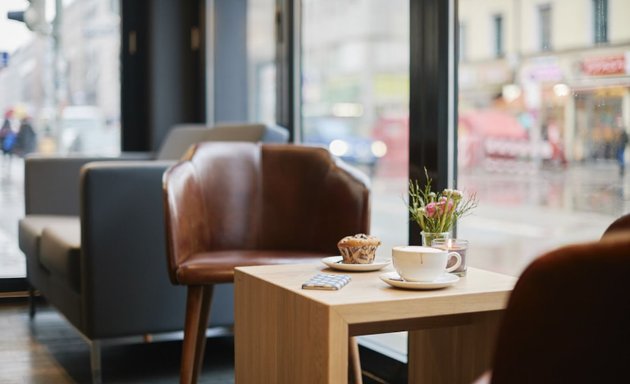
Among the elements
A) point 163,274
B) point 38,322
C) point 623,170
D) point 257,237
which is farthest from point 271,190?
point 38,322

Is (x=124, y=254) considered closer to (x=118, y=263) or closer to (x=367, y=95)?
(x=118, y=263)

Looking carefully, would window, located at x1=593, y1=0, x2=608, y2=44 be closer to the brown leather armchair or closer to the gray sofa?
the brown leather armchair

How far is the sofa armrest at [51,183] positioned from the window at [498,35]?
2.58 metres

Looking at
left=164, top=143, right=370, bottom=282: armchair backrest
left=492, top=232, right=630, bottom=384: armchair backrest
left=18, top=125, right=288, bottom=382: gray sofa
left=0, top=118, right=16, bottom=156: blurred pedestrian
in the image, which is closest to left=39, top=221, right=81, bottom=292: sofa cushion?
left=18, top=125, right=288, bottom=382: gray sofa

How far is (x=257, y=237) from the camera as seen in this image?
3441 millimetres

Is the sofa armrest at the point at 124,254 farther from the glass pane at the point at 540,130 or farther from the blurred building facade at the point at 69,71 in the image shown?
the blurred building facade at the point at 69,71

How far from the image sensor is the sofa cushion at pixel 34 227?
14.0 ft

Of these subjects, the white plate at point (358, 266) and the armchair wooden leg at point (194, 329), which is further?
the armchair wooden leg at point (194, 329)

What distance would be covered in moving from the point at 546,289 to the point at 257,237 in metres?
2.37

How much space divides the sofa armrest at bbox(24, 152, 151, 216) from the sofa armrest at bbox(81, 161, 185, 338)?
129 cm

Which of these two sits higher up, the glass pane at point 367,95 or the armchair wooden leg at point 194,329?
the glass pane at point 367,95

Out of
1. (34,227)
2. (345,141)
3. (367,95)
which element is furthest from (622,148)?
(34,227)

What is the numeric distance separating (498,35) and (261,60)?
2.46 metres

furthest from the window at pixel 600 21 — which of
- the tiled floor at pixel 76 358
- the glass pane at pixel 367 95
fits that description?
the tiled floor at pixel 76 358
